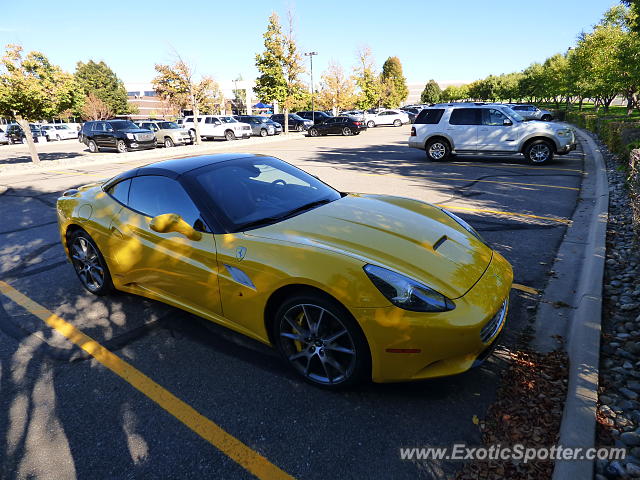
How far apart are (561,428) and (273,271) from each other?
75.9 inches

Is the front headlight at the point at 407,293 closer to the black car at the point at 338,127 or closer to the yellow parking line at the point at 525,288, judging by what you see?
the yellow parking line at the point at 525,288

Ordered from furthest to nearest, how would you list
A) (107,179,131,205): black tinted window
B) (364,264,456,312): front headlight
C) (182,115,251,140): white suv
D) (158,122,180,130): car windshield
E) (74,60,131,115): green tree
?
(74,60,131,115): green tree
(182,115,251,140): white suv
(158,122,180,130): car windshield
(107,179,131,205): black tinted window
(364,264,456,312): front headlight

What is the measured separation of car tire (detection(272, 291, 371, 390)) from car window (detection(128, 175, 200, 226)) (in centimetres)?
112

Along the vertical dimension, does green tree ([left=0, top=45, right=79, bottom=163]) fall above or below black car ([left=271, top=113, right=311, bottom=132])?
above

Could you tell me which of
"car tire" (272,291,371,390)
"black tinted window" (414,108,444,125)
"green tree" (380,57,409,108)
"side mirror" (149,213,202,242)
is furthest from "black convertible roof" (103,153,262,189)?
"green tree" (380,57,409,108)

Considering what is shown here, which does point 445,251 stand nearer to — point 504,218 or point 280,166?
point 280,166

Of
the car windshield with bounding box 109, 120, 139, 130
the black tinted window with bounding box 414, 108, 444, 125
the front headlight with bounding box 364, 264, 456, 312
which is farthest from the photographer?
the car windshield with bounding box 109, 120, 139, 130

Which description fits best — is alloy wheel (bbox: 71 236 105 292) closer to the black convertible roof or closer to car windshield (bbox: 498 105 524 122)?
the black convertible roof

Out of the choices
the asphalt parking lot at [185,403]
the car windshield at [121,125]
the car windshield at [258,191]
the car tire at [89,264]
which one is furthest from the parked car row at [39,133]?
the car windshield at [258,191]

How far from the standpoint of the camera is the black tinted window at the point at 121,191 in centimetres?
363

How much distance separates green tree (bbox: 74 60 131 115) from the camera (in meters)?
69.9

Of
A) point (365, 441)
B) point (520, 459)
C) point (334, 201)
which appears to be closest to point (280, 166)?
point (334, 201)

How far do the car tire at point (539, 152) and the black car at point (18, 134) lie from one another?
140 ft

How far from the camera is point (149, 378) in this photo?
282cm
